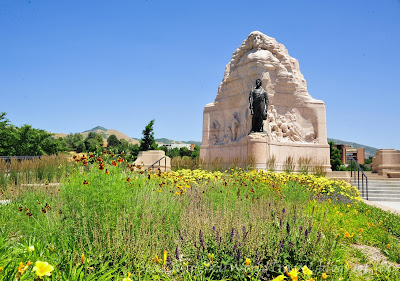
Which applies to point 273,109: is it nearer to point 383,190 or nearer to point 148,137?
point 383,190

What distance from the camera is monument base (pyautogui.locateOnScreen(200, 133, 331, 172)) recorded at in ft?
48.2

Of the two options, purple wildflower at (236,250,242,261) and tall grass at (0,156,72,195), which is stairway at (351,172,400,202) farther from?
purple wildflower at (236,250,242,261)

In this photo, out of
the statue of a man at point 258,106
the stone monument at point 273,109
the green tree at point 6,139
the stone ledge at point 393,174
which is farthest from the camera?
the green tree at point 6,139

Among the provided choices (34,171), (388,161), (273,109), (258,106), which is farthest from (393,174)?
(34,171)

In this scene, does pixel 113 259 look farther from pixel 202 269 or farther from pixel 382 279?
pixel 382 279

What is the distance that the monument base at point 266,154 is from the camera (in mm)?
14680

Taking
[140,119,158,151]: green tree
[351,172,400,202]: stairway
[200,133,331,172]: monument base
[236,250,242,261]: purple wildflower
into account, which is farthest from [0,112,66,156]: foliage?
[236,250,242,261]: purple wildflower

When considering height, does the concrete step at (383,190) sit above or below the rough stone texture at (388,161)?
below

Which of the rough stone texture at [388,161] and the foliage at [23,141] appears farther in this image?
the foliage at [23,141]

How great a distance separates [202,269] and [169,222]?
1.39 metres

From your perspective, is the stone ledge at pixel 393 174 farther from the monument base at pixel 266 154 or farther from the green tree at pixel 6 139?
the green tree at pixel 6 139

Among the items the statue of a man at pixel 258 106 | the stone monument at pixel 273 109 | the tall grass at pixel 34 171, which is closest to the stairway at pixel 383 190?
the stone monument at pixel 273 109

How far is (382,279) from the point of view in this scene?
3396 millimetres

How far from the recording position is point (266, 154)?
50.3 feet
